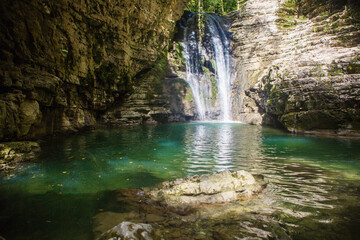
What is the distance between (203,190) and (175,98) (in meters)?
20.8

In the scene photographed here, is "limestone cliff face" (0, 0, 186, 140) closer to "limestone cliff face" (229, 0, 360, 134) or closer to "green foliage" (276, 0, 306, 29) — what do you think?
"limestone cliff face" (229, 0, 360, 134)

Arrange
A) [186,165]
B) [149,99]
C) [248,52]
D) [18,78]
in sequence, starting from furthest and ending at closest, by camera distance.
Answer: [248,52] < [149,99] < [18,78] < [186,165]

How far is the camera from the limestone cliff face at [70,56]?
27.0ft

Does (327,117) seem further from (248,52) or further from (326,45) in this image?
(248,52)

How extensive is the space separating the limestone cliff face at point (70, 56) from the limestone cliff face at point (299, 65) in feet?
36.8

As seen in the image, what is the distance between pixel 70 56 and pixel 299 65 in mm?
16370

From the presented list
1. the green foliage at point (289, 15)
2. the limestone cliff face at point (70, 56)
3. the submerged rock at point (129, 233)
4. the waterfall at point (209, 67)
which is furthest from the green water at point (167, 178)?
the green foliage at point (289, 15)

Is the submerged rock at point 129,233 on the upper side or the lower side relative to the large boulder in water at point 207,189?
upper

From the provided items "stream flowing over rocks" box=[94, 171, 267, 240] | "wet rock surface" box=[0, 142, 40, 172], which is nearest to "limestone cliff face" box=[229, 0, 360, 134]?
"stream flowing over rocks" box=[94, 171, 267, 240]

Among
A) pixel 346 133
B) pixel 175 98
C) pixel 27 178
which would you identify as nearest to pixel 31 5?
pixel 27 178

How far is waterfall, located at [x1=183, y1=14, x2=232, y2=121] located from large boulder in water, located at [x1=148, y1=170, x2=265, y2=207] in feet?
72.9

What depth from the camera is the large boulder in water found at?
4258 mm

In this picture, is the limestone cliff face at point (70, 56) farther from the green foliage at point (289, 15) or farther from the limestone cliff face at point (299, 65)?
the green foliage at point (289, 15)

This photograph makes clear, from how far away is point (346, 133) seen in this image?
42.7 feet
